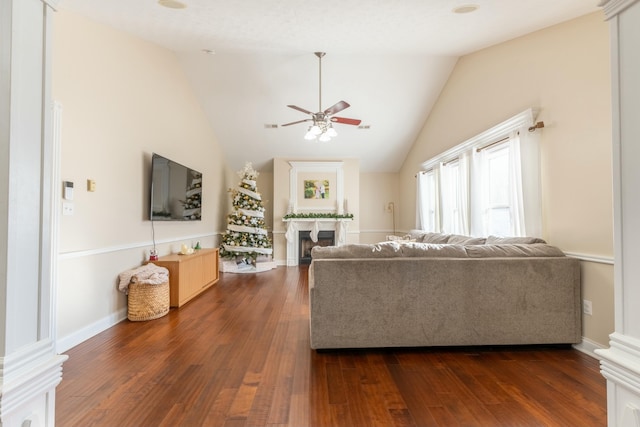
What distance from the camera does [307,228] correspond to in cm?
791

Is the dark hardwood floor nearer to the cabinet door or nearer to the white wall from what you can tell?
the cabinet door

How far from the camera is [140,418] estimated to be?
178cm

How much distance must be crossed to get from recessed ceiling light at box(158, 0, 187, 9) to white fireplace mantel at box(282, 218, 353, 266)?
5243 millimetres

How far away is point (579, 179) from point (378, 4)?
2.35 m

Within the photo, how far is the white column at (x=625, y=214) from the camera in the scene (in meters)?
0.97

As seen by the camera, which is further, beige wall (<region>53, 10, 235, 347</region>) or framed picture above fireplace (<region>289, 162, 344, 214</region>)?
framed picture above fireplace (<region>289, 162, 344, 214</region>)

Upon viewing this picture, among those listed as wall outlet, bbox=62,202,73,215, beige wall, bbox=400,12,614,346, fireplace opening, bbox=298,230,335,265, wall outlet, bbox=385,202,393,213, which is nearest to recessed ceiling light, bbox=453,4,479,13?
beige wall, bbox=400,12,614,346

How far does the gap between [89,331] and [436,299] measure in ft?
10.4

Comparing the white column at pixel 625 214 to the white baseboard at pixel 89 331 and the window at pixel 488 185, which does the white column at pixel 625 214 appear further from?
the white baseboard at pixel 89 331

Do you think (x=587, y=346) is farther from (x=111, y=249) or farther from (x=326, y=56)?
(x=326, y=56)

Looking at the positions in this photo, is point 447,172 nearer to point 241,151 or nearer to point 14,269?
point 241,151

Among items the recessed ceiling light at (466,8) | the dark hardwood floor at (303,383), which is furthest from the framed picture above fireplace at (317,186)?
the recessed ceiling light at (466,8)

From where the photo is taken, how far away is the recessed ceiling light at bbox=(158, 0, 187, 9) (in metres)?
2.85

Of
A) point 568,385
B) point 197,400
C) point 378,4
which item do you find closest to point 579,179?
point 568,385
